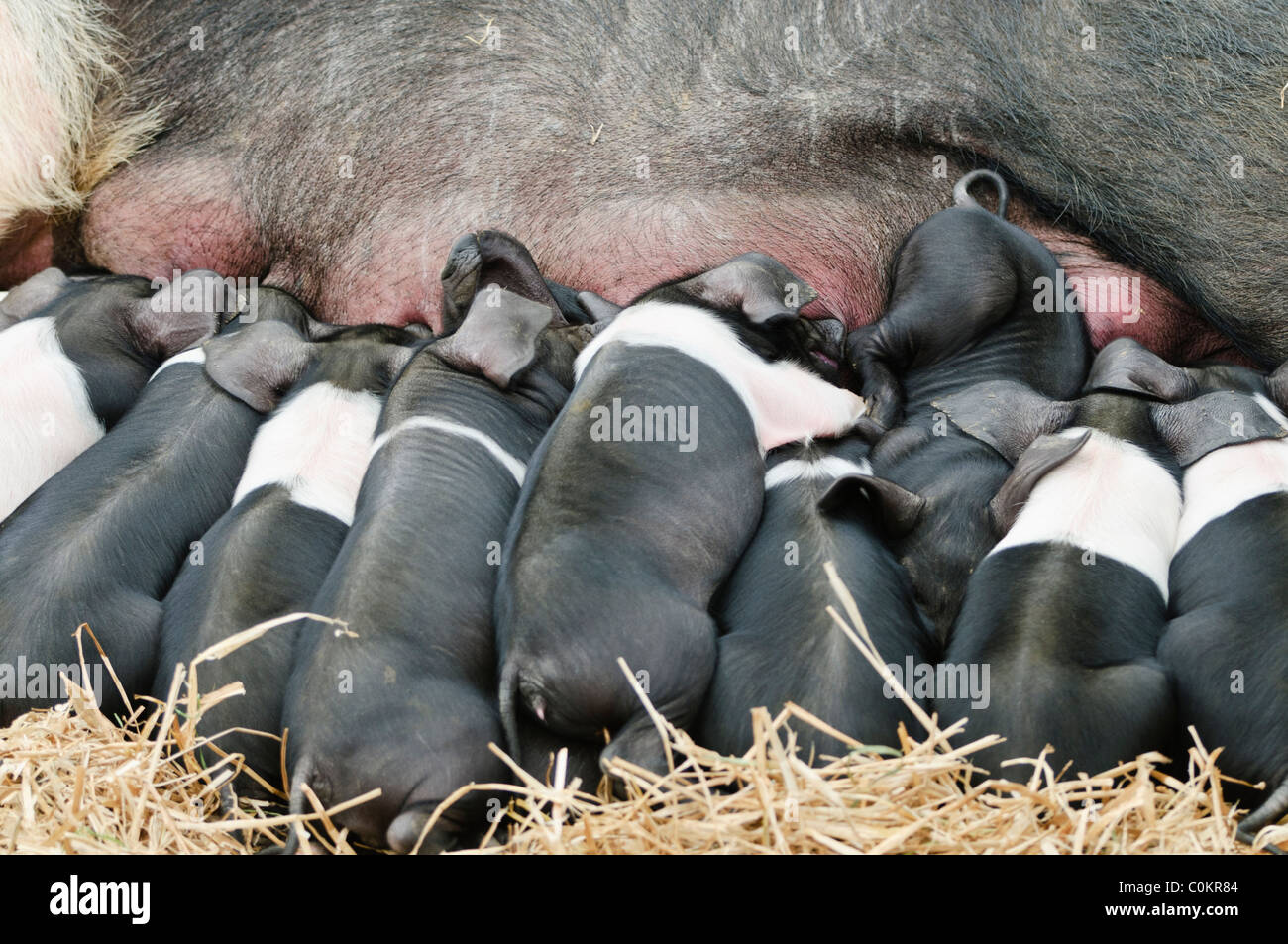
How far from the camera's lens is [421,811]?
160 cm

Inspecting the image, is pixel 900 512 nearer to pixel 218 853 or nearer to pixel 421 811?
pixel 421 811

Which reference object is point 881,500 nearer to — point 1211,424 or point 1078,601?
point 1078,601

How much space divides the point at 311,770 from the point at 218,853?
6.2 inches

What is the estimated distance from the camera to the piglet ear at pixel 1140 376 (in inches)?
89.8

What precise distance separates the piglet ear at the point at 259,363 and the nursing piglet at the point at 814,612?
878 mm

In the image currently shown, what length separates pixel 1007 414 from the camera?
7.52 feet

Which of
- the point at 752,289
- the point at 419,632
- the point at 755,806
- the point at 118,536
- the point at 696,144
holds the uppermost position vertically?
the point at 696,144

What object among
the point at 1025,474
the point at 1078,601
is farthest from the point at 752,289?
the point at 1078,601

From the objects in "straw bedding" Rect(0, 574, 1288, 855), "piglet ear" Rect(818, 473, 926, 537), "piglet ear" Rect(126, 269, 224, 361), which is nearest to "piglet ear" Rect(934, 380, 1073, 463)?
"piglet ear" Rect(818, 473, 926, 537)

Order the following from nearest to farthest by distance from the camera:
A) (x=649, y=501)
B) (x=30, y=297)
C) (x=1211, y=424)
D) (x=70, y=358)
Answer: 1. (x=649, y=501)
2. (x=1211, y=424)
3. (x=70, y=358)
4. (x=30, y=297)

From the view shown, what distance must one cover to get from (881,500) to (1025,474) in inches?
9.4

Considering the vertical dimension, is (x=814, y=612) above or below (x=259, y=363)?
below

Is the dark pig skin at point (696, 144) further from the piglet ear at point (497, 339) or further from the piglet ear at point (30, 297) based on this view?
the piglet ear at point (497, 339)
